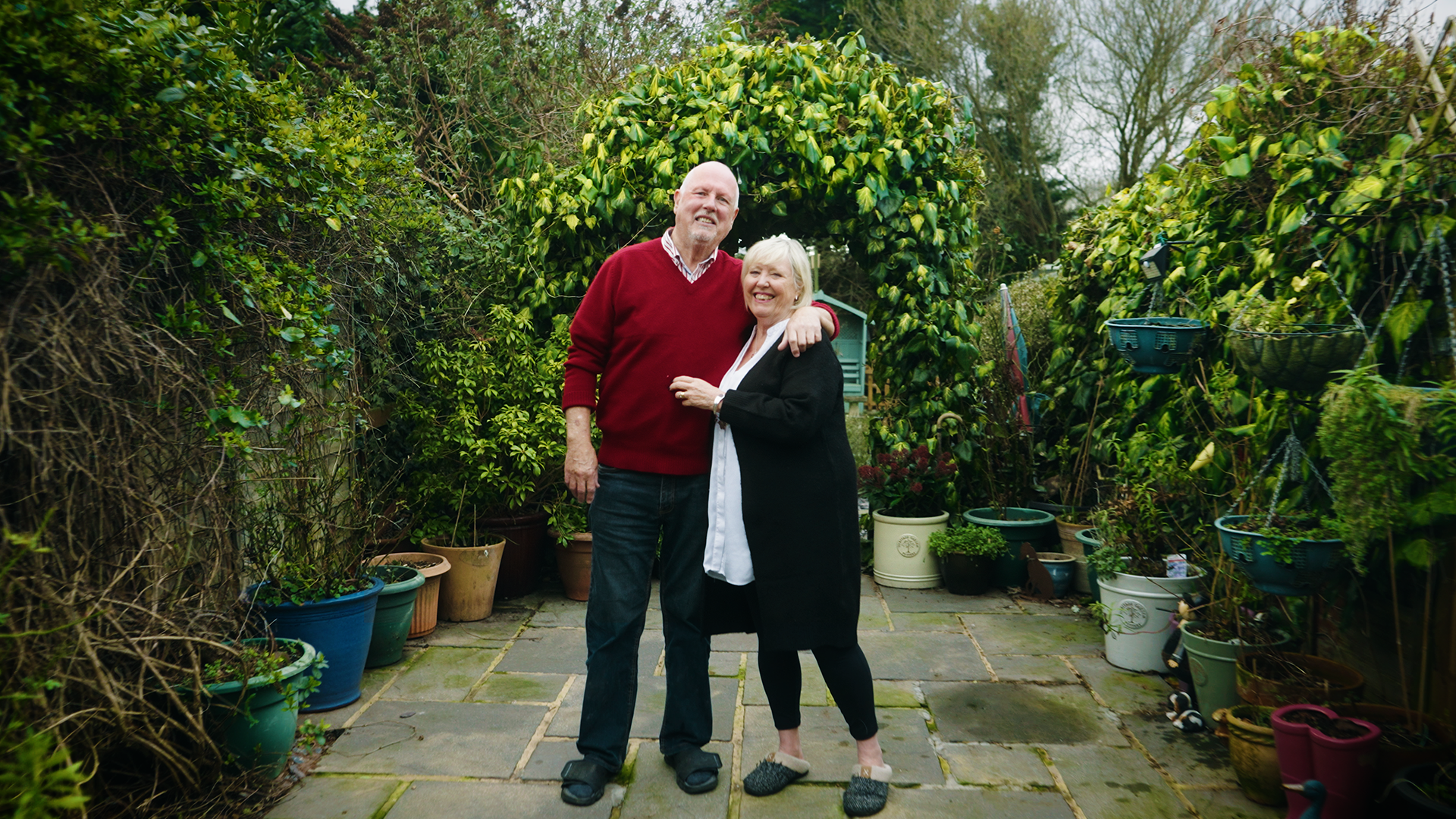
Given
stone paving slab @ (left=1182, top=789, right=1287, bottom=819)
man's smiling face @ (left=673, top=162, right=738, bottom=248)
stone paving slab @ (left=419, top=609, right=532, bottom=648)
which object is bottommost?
stone paving slab @ (left=1182, top=789, right=1287, bottom=819)

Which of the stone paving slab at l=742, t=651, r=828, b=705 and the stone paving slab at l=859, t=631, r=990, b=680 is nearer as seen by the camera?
the stone paving slab at l=742, t=651, r=828, b=705

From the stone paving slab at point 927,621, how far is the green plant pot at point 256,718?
2.79 metres

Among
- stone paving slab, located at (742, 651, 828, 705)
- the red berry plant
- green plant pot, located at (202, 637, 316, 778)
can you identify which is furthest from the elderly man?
the red berry plant

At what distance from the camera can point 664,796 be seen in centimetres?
267

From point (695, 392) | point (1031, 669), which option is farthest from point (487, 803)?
point (1031, 669)

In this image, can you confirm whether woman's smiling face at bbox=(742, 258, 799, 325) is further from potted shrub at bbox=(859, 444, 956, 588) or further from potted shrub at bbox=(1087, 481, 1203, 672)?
potted shrub at bbox=(859, 444, 956, 588)

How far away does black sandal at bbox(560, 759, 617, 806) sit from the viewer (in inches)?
103

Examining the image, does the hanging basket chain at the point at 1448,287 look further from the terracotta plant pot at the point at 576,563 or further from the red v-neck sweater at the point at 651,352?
the terracotta plant pot at the point at 576,563

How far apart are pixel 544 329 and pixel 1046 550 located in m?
3.33

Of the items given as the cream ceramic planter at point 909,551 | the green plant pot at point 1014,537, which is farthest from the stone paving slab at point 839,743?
the green plant pot at point 1014,537

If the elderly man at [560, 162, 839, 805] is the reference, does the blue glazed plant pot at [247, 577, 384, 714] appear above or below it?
below

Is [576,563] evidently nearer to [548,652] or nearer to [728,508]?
[548,652]

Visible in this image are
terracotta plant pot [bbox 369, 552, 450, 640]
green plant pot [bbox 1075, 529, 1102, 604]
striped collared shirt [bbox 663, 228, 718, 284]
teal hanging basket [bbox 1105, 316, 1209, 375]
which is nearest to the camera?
striped collared shirt [bbox 663, 228, 718, 284]

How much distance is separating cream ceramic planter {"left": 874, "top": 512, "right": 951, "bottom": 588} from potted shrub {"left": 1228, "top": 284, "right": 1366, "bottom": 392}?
253cm
